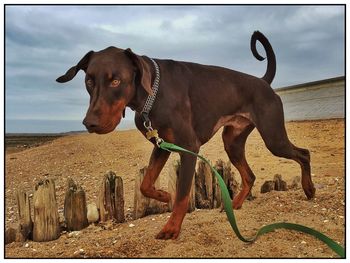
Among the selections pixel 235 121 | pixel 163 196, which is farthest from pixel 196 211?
pixel 235 121

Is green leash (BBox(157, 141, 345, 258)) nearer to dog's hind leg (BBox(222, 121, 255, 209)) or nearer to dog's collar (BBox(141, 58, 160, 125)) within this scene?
dog's collar (BBox(141, 58, 160, 125))

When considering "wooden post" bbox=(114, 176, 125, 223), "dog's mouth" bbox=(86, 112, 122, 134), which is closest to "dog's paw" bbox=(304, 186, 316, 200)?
"wooden post" bbox=(114, 176, 125, 223)

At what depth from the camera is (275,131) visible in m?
4.47

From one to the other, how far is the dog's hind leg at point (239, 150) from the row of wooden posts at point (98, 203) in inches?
10.6

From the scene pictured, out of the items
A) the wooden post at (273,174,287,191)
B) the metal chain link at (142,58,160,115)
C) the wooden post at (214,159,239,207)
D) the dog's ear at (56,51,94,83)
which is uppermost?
the dog's ear at (56,51,94,83)

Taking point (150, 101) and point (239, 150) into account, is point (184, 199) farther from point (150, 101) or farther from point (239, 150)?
point (239, 150)

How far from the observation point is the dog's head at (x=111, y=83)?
3104mm

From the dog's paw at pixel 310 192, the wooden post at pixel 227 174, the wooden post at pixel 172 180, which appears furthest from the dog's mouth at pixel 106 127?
the dog's paw at pixel 310 192

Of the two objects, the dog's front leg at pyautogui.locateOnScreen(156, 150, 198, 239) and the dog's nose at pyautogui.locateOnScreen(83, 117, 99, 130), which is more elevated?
the dog's nose at pyautogui.locateOnScreen(83, 117, 99, 130)

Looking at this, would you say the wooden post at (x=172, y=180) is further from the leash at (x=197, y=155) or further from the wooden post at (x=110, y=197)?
the leash at (x=197, y=155)

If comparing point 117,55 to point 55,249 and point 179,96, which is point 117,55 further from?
point 55,249

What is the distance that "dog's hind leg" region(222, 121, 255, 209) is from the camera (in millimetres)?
4688

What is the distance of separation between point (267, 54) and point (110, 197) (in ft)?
7.12

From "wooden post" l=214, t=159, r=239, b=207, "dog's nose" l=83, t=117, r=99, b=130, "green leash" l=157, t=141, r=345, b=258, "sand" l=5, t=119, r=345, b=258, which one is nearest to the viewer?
"dog's nose" l=83, t=117, r=99, b=130
